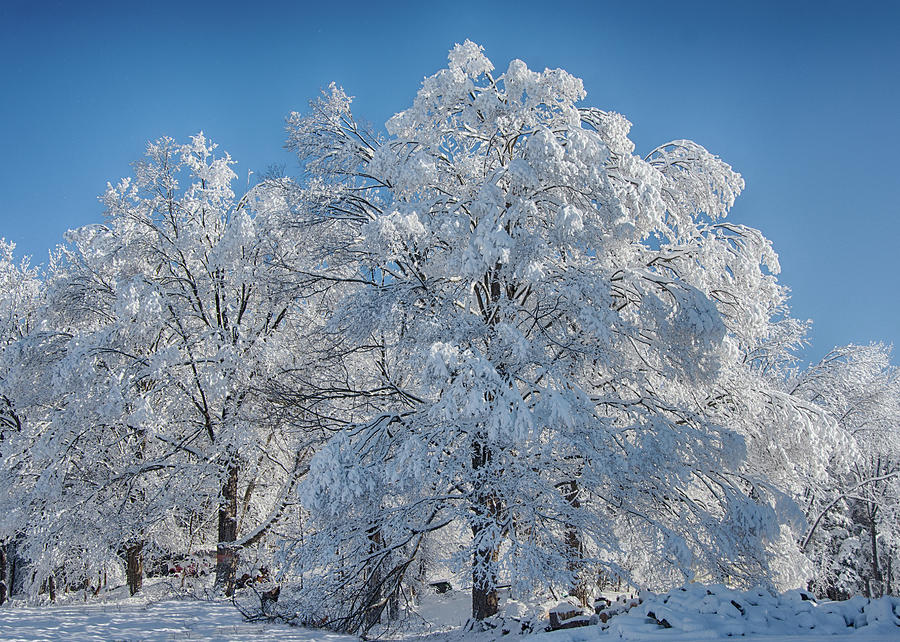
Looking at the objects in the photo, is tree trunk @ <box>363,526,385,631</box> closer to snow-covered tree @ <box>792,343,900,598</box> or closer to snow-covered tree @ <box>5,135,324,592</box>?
snow-covered tree @ <box>5,135,324,592</box>

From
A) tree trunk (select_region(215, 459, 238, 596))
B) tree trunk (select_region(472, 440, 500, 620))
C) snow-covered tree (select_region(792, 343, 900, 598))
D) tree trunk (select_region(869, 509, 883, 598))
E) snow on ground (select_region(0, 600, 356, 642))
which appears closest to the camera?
tree trunk (select_region(472, 440, 500, 620))

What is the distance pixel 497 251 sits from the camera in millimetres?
7582

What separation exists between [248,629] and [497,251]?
6.99 m

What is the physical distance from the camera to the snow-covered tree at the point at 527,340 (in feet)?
24.4

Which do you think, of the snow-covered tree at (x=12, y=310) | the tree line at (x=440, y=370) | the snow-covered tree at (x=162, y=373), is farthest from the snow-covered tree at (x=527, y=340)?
the snow-covered tree at (x=12, y=310)

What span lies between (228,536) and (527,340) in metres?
9.30

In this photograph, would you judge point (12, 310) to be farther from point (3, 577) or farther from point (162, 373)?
point (162, 373)

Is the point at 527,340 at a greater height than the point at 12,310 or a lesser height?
lesser

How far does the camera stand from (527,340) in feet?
25.2

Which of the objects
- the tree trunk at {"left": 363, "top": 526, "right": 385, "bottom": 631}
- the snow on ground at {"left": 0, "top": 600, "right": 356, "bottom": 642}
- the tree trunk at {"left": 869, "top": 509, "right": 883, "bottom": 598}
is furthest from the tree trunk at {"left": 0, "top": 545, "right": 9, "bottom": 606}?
the tree trunk at {"left": 869, "top": 509, "right": 883, "bottom": 598}

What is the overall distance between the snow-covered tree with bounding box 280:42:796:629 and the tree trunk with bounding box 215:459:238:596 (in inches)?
172

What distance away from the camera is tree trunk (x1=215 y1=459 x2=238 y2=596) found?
1301cm

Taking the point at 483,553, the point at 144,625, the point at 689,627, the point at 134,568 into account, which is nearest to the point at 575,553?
the point at 483,553

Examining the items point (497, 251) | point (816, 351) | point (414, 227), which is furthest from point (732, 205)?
point (816, 351)
